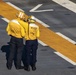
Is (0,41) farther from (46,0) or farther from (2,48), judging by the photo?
(46,0)

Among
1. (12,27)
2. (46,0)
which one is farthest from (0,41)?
(46,0)

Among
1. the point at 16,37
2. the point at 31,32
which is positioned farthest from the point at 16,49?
the point at 31,32

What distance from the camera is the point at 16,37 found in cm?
1605

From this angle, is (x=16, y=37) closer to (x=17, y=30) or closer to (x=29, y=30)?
(x=17, y=30)

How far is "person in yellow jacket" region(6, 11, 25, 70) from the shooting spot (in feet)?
52.2

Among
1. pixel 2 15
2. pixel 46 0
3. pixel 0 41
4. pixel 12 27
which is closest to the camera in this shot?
pixel 12 27

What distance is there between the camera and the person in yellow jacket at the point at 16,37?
15.9 meters

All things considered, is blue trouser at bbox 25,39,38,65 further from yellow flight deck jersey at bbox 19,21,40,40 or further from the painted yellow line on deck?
the painted yellow line on deck

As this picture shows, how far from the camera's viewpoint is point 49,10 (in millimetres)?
25203

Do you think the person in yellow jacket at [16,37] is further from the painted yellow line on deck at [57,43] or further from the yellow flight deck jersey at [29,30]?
the painted yellow line on deck at [57,43]

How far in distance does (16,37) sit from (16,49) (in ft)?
1.59

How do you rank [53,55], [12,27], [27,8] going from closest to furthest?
1. [12,27]
2. [53,55]
3. [27,8]

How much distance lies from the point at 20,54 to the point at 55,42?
12.3 ft

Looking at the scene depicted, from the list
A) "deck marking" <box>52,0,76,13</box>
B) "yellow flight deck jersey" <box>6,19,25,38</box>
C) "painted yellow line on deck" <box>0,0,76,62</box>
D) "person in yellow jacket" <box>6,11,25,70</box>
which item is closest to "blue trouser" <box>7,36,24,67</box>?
"person in yellow jacket" <box>6,11,25,70</box>
